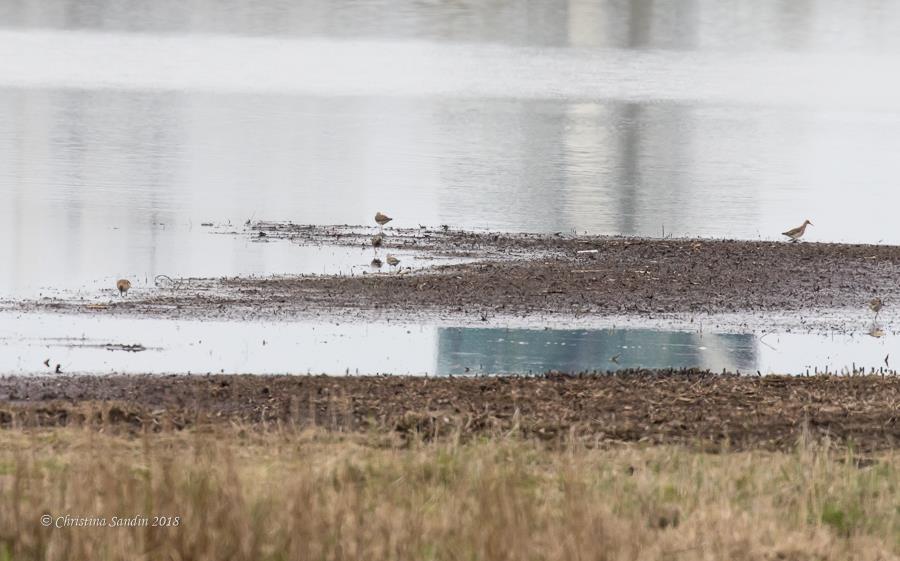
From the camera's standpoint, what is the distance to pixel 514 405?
13.1 meters

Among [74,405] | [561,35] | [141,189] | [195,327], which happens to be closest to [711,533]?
[74,405]

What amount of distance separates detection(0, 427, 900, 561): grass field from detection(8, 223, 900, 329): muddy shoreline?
7522 millimetres

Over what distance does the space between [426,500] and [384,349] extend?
761 centimetres

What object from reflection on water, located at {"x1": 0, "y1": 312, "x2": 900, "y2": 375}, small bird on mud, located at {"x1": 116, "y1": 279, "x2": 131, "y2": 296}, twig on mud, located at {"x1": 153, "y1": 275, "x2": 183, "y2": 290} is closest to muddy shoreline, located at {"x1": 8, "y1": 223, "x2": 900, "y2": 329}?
twig on mud, located at {"x1": 153, "y1": 275, "x2": 183, "y2": 290}

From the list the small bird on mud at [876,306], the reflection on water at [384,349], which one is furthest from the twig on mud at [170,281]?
the small bird on mud at [876,306]

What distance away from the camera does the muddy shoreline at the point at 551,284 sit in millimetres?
18547

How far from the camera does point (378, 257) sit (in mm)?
22281

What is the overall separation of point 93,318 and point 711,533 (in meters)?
10.4

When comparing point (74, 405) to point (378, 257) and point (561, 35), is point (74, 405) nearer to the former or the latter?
point (378, 257)

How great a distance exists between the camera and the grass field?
7797mm

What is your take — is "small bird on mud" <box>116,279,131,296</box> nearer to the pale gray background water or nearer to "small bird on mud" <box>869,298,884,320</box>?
the pale gray background water

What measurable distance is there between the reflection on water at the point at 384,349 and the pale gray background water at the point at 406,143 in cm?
357

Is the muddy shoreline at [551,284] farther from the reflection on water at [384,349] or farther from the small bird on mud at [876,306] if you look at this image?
the reflection on water at [384,349]

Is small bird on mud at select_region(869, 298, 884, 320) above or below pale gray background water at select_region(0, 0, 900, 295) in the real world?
below
